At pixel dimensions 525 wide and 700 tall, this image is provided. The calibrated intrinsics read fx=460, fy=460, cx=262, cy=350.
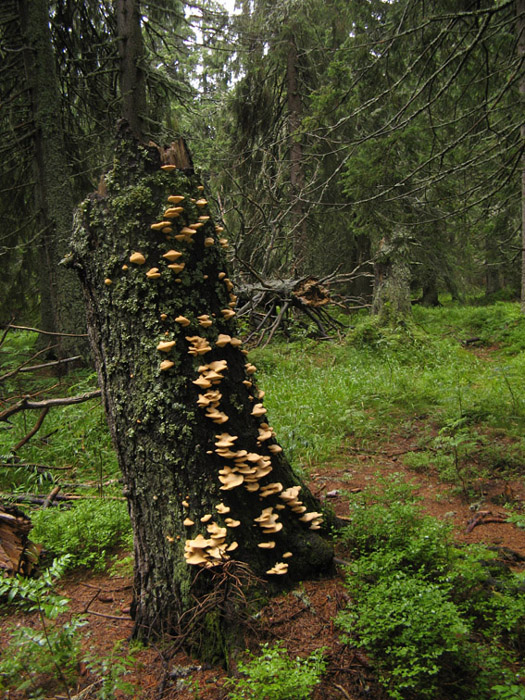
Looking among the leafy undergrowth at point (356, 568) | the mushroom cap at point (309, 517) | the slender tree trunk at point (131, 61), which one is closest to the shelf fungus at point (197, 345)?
the mushroom cap at point (309, 517)

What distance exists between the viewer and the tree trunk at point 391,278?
32.1ft

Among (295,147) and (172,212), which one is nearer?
(172,212)

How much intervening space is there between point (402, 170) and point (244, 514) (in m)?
9.70

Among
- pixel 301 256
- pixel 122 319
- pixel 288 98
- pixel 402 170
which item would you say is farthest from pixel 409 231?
pixel 122 319

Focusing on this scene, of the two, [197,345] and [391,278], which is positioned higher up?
[391,278]

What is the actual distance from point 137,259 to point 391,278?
28.2 feet

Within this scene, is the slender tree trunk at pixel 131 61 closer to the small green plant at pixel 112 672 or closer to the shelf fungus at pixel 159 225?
the shelf fungus at pixel 159 225

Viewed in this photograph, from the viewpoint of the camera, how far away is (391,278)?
10.1m

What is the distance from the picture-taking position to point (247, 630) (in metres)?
2.10

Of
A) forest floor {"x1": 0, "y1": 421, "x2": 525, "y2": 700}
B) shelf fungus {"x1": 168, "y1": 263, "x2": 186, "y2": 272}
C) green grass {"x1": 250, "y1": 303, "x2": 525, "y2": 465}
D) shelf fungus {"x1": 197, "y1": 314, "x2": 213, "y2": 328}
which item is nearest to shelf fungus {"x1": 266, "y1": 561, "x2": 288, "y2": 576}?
forest floor {"x1": 0, "y1": 421, "x2": 525, "y2": 700}

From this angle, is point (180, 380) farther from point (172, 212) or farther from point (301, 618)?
point (301, 618)

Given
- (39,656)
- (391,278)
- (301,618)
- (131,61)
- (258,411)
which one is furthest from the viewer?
(391,278)

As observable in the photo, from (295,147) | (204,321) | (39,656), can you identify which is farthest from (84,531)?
(295,147)

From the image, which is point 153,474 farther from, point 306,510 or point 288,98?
point 288,98
